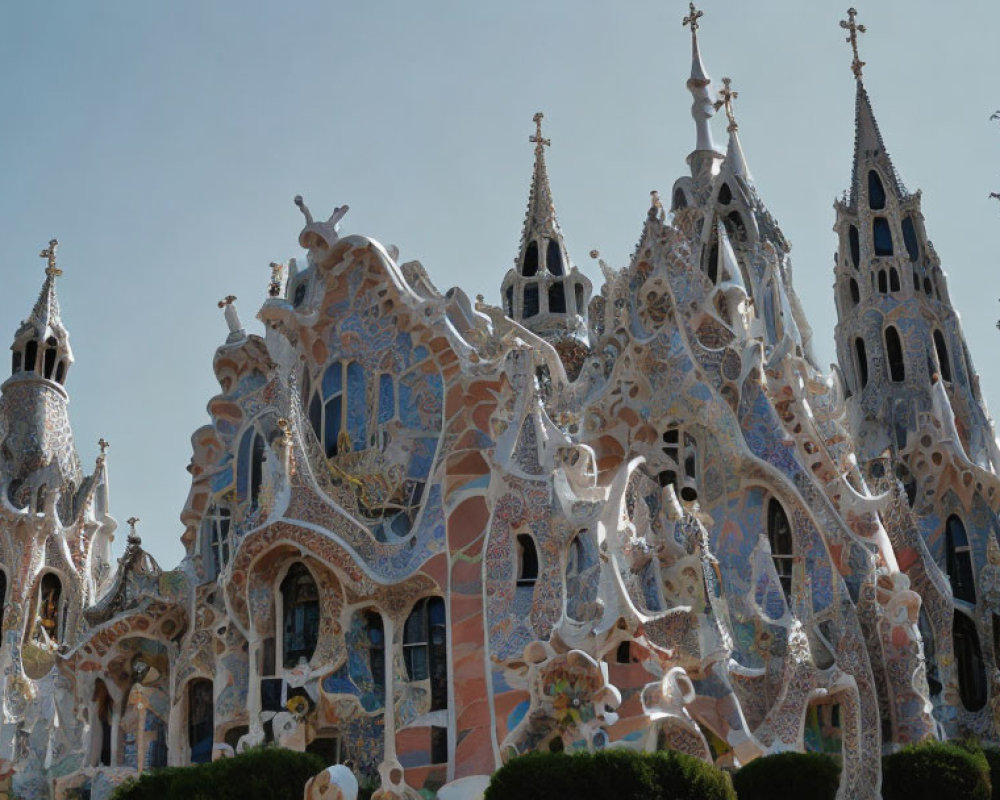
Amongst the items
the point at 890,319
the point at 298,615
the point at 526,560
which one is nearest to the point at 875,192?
the point at 890,319

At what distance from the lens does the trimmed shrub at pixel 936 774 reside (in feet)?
62.5

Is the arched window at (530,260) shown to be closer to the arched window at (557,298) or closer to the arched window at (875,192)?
the arched window at (557,298)

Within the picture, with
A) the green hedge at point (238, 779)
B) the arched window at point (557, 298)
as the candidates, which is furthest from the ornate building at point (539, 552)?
the arched window at point (557, 298)

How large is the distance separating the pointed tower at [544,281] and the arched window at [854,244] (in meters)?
5.03

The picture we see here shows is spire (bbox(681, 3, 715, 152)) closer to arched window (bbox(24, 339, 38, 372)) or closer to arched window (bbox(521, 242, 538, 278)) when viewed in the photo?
arched window (bbox(521, 242, 538, 278))

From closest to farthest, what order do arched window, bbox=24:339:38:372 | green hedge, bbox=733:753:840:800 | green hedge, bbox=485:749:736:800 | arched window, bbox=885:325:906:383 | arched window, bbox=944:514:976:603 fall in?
green hedge, bbox=485:749:736:800 → green hedge, bbox=733:753:840:800 → arched window, bbox=944:514:976:603 → arched window, bbox=885:325:906:383 → arched window, bbox=24:339:38:372

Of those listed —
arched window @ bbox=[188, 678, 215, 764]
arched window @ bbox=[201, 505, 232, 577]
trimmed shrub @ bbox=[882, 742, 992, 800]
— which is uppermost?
arched window @ bbox=[201, 505, 232, 577]

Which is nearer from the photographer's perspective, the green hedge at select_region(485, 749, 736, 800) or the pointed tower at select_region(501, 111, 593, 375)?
the green hedge at select_region(485, 749, 736, 800)

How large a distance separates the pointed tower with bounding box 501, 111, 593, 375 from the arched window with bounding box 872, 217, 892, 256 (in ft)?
18.1

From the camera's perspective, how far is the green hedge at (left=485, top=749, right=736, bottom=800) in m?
15.9

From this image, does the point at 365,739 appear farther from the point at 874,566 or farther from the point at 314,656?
the point at 874,566

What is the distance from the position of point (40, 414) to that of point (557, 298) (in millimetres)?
11742

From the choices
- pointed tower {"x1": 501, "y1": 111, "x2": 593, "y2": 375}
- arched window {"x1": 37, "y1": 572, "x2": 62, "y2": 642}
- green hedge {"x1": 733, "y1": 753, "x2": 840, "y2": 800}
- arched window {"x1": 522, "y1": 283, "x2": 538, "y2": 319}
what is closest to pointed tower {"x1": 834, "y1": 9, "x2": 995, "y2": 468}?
pointed tower {"x1": 501, "y1": 111, "x2": 593, "y2": 375}

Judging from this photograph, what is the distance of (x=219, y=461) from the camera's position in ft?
84.1
